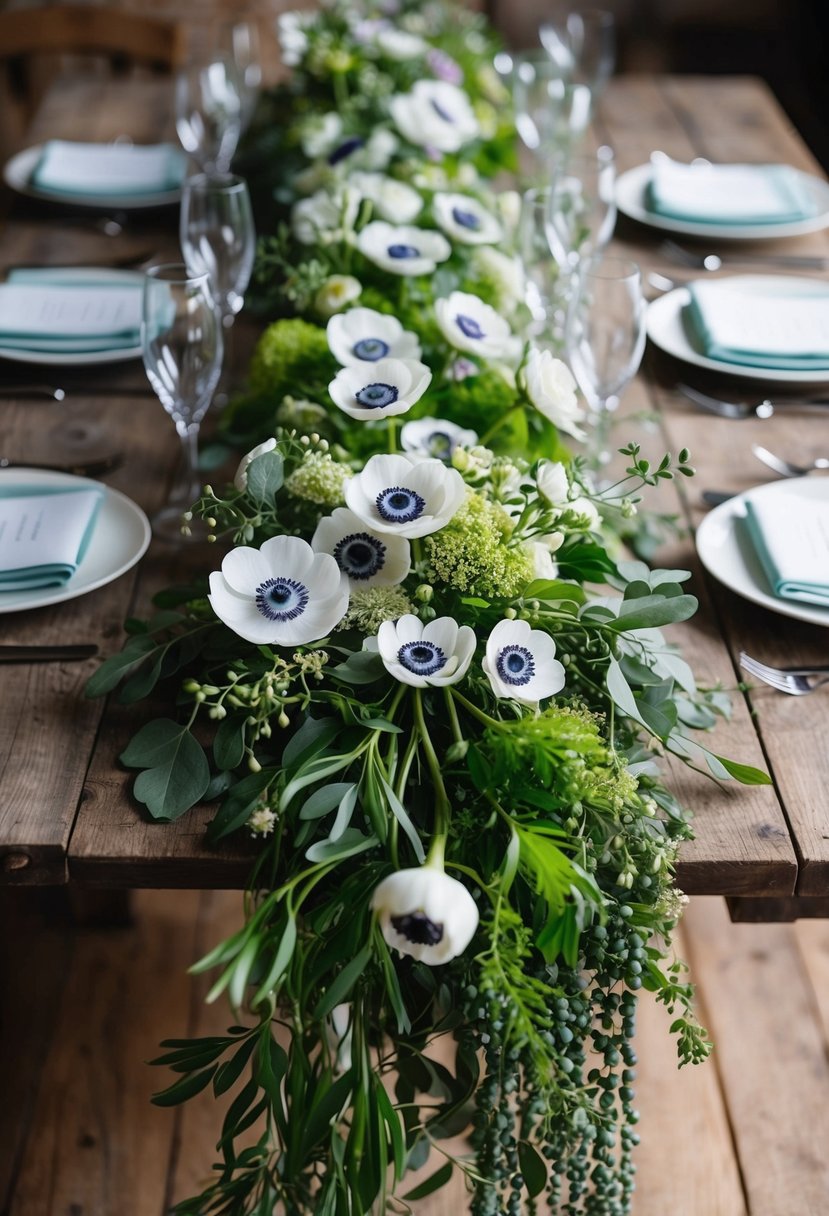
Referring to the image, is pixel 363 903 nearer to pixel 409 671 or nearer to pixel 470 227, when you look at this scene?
pixel 409 671

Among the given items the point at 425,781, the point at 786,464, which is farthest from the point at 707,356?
the point at 425,781

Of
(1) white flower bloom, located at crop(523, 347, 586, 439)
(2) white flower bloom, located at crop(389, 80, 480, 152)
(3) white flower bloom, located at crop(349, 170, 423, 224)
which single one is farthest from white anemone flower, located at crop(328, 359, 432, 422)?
(2) white flower bloom, located at crop(389, 80, 480, 152)

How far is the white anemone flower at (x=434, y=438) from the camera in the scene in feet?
3.78

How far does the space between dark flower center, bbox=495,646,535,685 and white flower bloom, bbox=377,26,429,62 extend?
1.43 metres

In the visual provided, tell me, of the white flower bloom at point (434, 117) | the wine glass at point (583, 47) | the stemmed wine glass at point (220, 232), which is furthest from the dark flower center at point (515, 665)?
the wine glass at point (583, 47)

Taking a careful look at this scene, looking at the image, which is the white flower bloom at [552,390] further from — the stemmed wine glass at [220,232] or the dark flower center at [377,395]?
the stemmed wine glass at [220,232]

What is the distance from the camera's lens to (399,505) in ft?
3.10

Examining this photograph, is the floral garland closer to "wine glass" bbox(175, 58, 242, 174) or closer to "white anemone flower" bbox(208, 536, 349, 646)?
"white anemone flower" bbox(208, 536, 349, 646)

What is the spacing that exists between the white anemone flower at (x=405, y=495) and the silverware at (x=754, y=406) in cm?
69

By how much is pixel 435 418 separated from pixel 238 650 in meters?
0.41

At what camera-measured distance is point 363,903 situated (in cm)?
82

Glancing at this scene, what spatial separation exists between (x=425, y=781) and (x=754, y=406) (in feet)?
2.76

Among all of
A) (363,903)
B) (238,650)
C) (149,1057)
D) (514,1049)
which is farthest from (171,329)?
(149,1057)

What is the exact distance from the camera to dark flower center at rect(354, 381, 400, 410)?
3.34 ft
